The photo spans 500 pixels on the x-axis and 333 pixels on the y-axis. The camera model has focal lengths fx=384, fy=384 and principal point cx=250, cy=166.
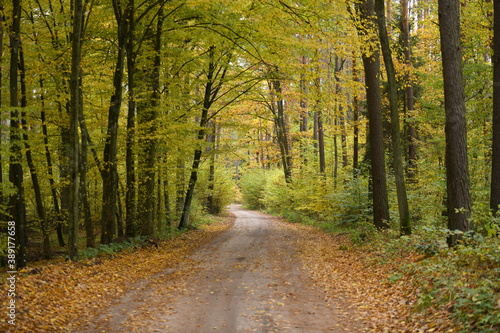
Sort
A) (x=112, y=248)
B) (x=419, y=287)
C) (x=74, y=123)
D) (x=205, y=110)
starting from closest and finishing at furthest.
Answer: (x=419, y=287)
(x=74, y=123)
(x=112, y=248)
(x=205, y=110)

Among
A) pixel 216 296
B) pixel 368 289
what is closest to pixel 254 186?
pixel 368 289

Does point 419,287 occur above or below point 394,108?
below

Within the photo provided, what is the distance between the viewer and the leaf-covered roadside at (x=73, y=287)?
19.8 feet

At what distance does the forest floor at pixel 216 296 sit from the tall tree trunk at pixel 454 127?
6.67 feet

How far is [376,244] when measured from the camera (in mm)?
11562

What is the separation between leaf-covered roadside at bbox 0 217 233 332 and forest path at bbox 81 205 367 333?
371mm

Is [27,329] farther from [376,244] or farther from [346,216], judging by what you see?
[346,216]

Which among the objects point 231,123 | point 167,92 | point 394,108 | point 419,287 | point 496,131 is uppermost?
point 167,92

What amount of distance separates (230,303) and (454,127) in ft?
19.5

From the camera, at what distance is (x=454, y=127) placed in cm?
824

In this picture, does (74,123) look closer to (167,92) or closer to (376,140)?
(167,92)

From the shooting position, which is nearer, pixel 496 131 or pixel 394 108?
pixel 496 131

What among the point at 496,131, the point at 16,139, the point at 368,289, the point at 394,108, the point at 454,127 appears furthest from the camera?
the point at 394,108

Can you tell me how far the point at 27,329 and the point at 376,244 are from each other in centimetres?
924
